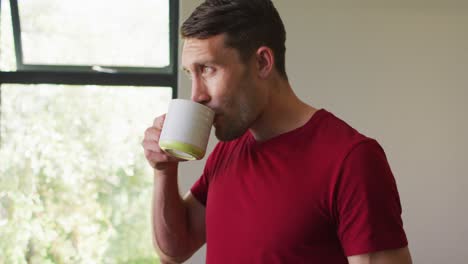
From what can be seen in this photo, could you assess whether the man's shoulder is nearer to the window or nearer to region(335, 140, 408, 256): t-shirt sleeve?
region(335, 140, 408, 256): t-shirt sleeve

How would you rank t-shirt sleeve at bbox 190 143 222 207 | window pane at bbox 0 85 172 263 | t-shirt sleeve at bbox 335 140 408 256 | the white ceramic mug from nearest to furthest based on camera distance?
t-shirt sleeve at bbox 335 140 408 256, the white ceramic mug, t-shirt sleeve at bbox 190 143 222 207, window pane at bbox 0 85 172 263

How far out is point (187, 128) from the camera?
1076mm

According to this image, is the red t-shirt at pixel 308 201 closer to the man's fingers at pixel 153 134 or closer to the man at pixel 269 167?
the man at pixel 269 167

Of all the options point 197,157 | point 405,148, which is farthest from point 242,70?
point 405,148

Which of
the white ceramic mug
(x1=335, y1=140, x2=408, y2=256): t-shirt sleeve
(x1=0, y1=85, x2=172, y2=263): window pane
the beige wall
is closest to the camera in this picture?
(x1=335, y1=140, x2=408, y2=256): t-shirt sleeve

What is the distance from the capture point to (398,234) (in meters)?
0.95

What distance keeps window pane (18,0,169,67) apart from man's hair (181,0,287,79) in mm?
1644

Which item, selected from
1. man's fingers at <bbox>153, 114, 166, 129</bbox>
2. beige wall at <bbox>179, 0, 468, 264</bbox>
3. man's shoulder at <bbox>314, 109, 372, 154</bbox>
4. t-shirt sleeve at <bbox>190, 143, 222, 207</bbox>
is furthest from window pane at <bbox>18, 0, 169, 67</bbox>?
man's shoulder at <bbox>314, 109, 372, 154</bbox>

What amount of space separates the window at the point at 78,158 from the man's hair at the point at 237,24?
1548 mm

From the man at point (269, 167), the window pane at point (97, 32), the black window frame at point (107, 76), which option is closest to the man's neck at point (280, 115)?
the man at point (269, 167)

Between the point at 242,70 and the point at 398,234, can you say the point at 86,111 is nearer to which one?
the point at 242,70

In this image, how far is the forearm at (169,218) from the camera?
1286 millimetres

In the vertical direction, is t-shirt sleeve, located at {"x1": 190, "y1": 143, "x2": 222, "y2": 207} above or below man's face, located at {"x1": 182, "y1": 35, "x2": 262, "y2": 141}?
below

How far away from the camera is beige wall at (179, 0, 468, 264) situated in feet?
8.15
